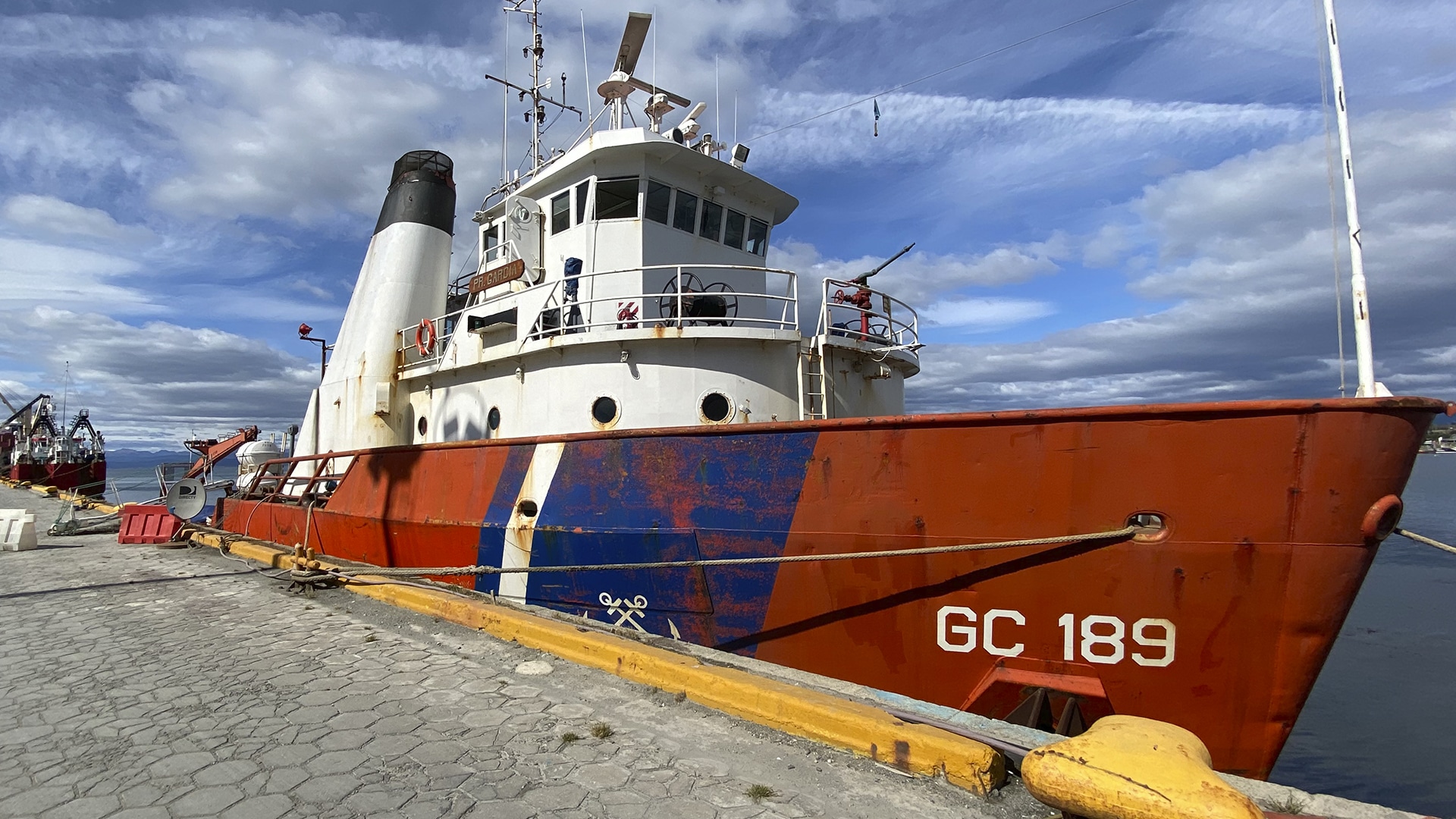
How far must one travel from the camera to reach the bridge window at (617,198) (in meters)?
8.68

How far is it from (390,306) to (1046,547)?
9994 mm

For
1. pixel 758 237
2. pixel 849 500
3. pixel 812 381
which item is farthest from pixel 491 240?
pixel 849 500

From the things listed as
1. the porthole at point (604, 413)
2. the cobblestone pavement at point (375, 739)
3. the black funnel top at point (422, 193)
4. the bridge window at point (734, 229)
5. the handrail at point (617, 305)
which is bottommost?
the cobblestone pavement at point (375, 739)

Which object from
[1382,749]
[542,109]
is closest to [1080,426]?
[1382,749]

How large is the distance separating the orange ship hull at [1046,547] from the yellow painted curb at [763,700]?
3.80 feet

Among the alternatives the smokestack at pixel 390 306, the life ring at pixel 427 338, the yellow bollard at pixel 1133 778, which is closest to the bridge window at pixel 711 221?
the life ring at pixel 427 338

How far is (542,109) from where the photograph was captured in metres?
12.9

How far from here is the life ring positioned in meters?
9.85

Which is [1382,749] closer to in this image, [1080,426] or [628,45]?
[1080,426]

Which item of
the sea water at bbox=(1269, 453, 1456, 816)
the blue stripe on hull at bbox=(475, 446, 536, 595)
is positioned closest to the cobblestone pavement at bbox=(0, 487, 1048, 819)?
the blue stripe on hull at bbox=(475, 446, 536, 595)

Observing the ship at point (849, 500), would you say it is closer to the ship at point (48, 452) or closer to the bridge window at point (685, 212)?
the bridge window at point (685, 212)

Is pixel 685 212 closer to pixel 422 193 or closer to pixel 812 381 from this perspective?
pixel 812 381

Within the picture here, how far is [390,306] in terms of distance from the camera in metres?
11.1

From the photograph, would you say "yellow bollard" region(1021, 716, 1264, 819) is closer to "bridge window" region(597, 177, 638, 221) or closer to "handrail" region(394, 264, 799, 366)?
"handrail" region(394, 264, 799, 366)
